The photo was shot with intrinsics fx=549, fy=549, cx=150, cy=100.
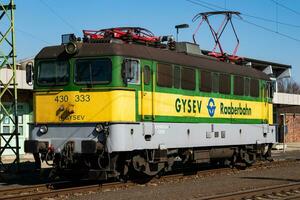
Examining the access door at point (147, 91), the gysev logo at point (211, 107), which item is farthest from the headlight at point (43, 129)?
the gysev logo at point (211, 107)

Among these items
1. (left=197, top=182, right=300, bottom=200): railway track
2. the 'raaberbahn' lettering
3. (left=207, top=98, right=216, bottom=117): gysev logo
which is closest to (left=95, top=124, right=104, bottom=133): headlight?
(left=197, top=182, right=300, bottom=200): railway track

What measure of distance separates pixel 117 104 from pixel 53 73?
208cm

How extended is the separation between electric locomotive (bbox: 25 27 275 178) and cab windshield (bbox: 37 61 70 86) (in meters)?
0.03

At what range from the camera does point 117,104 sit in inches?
531

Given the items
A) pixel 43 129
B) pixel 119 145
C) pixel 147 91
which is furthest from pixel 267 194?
pixel 43 129

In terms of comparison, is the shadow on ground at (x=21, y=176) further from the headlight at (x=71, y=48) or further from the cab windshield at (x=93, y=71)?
the headlight at (x=71, y=48)

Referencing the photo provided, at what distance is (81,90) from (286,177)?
713 cm

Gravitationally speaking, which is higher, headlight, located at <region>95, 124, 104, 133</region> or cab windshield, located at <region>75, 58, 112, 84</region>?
cab windshield, located at <region>75, 58, 112, 84</region>

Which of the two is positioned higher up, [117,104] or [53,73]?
[53,73]

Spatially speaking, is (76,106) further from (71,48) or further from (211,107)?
(211,107)

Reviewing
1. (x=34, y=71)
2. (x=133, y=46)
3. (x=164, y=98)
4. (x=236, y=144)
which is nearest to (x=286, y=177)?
(x=236, y=144)

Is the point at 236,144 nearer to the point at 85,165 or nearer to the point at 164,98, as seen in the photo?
the point at 164,98

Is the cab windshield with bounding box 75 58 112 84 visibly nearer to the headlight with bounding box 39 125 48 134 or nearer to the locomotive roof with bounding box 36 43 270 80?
the locomotive roof with bounding box 36 43 270 80

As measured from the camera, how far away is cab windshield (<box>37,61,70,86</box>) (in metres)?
14.2
